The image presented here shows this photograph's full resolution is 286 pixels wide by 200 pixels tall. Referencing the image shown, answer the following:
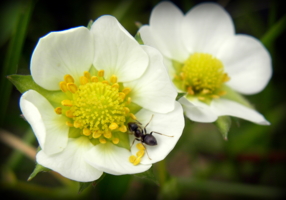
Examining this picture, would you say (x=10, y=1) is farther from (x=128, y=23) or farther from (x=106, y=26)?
(x=106, y=26)

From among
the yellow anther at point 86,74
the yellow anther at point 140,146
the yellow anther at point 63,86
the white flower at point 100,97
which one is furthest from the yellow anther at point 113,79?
the yellow anther at point 140,146

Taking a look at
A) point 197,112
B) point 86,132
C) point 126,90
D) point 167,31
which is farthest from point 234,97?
point 86,132

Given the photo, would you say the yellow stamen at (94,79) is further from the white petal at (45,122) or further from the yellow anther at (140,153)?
the yellow anther at (140,153)

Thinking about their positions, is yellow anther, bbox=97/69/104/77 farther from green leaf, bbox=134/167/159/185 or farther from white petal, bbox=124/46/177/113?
green leaf, bbox=134/167/159/185

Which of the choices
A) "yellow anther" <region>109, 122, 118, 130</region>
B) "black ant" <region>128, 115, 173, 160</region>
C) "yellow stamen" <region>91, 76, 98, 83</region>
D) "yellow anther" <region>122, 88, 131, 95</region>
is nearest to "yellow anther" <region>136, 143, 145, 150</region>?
"black ant" <region>128, 115, 173, 160</region>

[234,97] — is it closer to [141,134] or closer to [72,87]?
[141,134]

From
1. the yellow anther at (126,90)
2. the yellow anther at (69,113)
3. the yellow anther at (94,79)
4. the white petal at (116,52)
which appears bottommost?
the yellow anther at (69,113)

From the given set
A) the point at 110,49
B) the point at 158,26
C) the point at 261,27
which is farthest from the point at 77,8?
the point at 261,27
